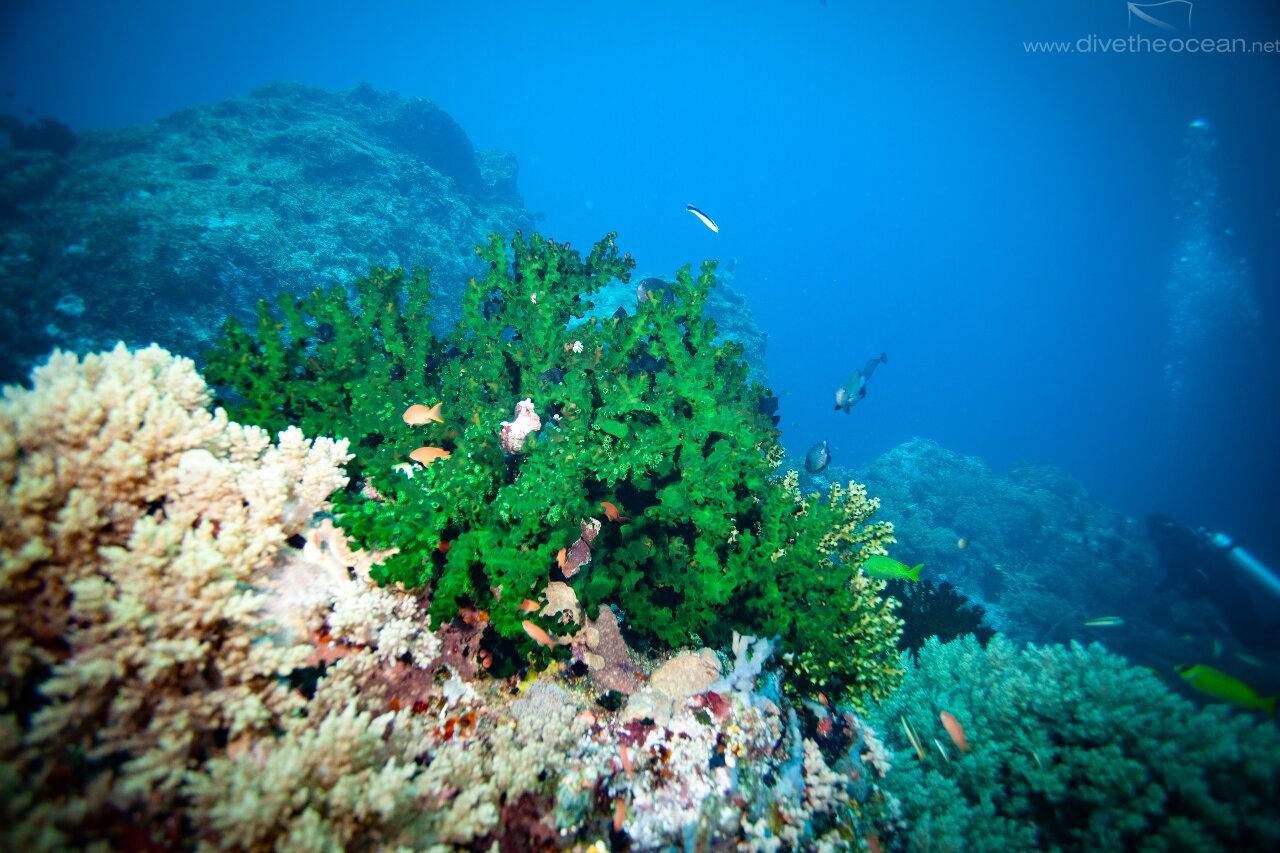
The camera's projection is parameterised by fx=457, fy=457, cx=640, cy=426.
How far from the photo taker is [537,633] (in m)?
3.38

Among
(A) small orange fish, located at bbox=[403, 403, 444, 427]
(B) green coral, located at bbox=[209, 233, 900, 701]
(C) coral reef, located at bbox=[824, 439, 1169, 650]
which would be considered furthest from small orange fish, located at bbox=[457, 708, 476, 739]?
(C) coral reef, located at bbox=[824, 439, 1169, 650]

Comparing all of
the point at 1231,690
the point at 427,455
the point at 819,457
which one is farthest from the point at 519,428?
the point at 1231,690

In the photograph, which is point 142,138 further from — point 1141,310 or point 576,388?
point 1141,310

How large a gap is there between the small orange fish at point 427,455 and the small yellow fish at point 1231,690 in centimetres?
709

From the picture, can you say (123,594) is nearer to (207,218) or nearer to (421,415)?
(421,415)

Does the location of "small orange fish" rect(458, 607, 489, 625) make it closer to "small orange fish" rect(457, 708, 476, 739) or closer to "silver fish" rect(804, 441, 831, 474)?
"small orange fish" rect(457, 708, 476, 739)

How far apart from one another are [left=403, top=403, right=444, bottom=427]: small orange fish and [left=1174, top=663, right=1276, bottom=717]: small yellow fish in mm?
7368

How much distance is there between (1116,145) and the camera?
75.1 metres

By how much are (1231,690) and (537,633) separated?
233 inches

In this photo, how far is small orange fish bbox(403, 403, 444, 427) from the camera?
469cm

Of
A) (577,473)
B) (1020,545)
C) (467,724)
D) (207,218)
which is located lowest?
(467,724)

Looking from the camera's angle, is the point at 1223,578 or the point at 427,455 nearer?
the point at 427,455

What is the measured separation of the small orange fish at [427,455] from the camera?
4422 mm

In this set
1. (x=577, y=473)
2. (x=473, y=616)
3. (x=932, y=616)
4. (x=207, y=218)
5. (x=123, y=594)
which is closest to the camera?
(x=123, y=594)
